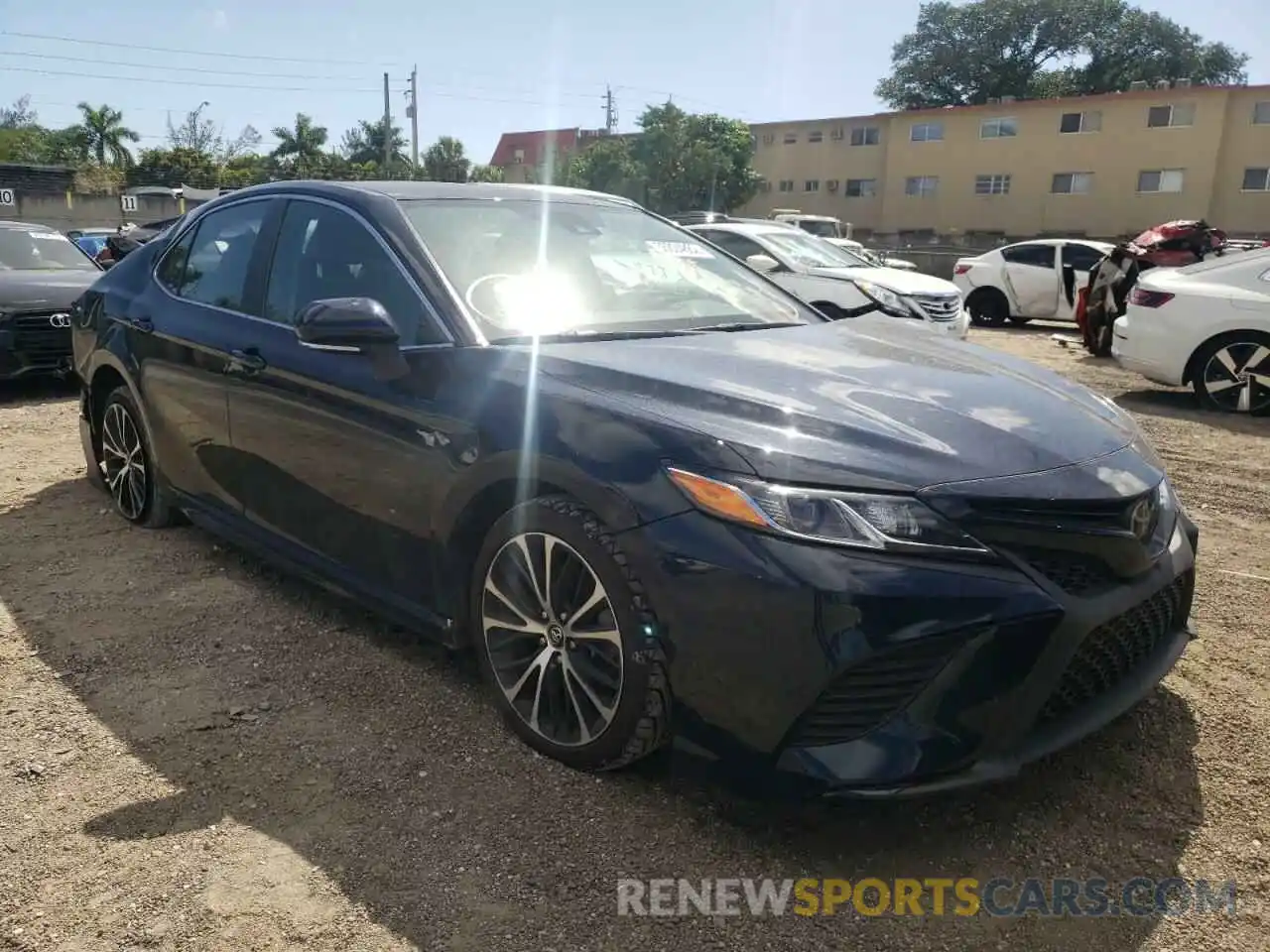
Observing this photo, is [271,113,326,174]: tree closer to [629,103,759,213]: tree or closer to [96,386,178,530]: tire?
[629,103,759,213]: tree

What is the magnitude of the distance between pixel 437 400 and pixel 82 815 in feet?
4.67

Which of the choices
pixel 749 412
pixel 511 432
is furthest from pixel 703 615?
pixel 511 432

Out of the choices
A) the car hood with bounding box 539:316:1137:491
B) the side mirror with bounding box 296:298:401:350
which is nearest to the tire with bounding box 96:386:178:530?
the side mirror with bounding box 296:298:401:350

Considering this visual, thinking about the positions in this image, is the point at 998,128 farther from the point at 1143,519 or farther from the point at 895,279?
the point at 1143,519

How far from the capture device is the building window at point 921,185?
43.5 m

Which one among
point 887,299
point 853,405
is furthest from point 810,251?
point 853,405

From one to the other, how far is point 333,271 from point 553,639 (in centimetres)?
159

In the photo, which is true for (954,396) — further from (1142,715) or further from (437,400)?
(437,400)

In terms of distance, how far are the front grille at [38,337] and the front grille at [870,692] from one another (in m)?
7.61

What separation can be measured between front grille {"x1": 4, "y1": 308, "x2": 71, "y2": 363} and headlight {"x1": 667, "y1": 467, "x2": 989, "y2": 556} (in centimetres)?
740

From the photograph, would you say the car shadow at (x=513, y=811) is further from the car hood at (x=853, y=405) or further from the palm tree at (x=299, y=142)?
the palm tree at (x=299, y=142)

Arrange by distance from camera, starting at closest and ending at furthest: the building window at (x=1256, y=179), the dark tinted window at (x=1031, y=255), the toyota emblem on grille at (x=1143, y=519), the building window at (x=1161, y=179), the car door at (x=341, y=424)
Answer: the toyota emblem on grille at (x=1143, y=519)
the car door at (x=341, y=424)
the dark tinted window at (x=1031, y=255)
the building window at (x=1256, y=179)
the building window at (x=1161, y=179)

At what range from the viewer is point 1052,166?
131ft

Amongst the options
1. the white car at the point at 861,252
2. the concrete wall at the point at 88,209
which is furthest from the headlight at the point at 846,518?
the concrete wall at the point at 88,209
